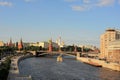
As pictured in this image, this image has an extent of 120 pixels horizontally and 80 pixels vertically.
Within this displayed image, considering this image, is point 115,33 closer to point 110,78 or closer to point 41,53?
point 41,53

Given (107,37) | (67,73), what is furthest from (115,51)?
(67,73)

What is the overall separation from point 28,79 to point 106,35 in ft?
305

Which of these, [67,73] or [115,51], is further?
[115,51]

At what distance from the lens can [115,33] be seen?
12350cm

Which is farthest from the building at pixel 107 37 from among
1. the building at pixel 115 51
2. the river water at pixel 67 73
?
the river water at pixel 67 73

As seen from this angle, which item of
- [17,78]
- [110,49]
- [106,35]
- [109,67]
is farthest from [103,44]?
[17,78]

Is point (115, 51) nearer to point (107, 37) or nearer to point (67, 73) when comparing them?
point (107, 37)

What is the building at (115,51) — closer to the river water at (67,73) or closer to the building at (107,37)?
the building at (107,37)

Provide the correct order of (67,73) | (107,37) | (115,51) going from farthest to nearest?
(107,37) → (115,51) → (67,73)

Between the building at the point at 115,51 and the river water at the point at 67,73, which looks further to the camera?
the building at the point at 115,51

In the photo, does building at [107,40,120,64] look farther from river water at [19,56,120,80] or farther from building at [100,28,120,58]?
river water at [19,56,120,80]

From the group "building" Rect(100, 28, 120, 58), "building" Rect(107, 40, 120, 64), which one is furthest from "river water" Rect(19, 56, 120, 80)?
"building" Rect(100, 28, 120, 58)

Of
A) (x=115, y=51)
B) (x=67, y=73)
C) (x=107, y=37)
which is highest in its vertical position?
(x=107, y=37)

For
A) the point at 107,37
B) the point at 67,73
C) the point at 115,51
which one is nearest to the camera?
the point at 67,73
